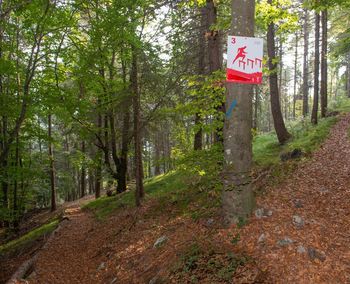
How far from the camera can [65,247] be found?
37.3 feet

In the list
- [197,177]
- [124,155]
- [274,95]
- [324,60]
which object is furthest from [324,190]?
[324,60]

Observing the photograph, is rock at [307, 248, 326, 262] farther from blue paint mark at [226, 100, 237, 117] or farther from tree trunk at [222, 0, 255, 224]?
blue paint mark at [226, 100, 237, 117]

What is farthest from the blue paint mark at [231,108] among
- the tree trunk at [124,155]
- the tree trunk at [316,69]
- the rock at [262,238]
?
the tree trunk at [316,69]

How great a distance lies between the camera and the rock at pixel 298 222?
19.5 feet

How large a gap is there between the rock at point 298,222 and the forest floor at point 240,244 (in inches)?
0.9

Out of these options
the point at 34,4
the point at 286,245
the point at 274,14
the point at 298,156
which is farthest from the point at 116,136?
the point at 286,245

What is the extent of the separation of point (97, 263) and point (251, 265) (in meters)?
5.32

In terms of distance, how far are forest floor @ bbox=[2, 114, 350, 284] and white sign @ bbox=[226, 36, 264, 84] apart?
252 cm

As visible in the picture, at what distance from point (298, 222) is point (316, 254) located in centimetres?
98

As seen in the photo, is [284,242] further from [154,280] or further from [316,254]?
[154,280]

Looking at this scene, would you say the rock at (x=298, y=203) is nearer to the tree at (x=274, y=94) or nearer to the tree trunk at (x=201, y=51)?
the tree trunk at (x=201, y=51)

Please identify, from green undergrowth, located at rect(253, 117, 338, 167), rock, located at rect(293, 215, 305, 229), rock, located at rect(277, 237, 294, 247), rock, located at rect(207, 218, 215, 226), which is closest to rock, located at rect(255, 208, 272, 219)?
rock, located at rect(293, 215, 305, 229)

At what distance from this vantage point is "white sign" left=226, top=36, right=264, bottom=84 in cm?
555

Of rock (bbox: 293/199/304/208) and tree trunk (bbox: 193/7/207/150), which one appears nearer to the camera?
rock (bbox: 293/199/304/208)
